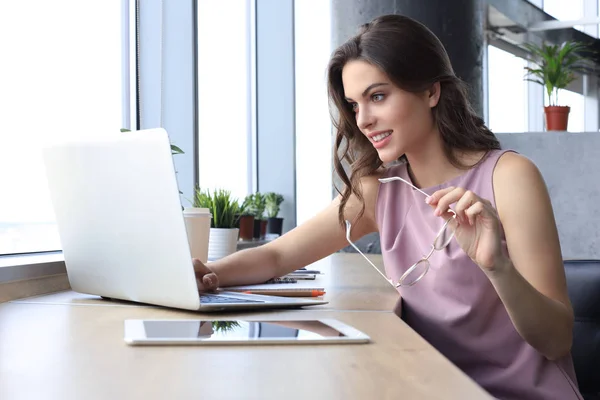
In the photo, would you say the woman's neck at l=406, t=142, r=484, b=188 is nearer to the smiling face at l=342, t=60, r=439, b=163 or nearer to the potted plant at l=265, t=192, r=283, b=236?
the smiling face at l=342, t=60, r=439, b=163

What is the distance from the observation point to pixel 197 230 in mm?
1835

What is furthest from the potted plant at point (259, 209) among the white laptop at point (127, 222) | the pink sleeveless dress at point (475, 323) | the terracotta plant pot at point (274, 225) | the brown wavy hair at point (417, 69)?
the white laptop at point (127, 222)

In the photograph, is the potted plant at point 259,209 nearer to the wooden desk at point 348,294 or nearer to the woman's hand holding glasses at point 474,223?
the wooden desk at point 348,294

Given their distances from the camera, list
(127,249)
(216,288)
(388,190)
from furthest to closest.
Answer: (388,190), (216,288), (127,249)

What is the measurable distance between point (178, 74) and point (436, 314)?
182cm

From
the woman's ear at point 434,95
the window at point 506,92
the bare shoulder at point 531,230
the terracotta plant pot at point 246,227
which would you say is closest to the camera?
Answer: the bare shoulder at point 531,230

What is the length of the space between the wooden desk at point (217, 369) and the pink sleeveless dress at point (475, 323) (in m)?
0.55

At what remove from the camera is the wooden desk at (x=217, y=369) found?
679mm

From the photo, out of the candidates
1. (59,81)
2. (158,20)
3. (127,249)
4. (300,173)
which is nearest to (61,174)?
(127,249)

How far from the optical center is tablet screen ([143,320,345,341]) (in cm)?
96

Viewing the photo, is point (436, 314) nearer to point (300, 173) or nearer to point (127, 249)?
point (127, 249)

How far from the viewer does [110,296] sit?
1380 mm

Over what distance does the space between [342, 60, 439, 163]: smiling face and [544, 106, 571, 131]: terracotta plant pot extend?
3649 mm

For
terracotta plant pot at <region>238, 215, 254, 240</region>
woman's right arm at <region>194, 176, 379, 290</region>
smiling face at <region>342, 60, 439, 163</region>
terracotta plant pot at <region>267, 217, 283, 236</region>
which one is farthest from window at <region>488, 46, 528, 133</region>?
smiling face at <region>342, 60, 439, 163</region>
